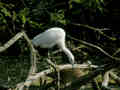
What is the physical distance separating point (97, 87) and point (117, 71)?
0.41 meters

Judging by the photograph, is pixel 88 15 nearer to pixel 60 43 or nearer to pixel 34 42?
pixel 60 43

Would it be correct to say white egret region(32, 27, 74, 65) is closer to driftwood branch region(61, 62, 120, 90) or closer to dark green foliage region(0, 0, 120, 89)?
dark green foliage region(0, 0, 120, 89)

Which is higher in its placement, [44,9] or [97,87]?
[44,9]

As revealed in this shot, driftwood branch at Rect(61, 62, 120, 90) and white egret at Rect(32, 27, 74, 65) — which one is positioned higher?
white egret at Rect(32, 27, 74, 65)

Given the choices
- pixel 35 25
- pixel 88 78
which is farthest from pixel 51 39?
pixel 88 78

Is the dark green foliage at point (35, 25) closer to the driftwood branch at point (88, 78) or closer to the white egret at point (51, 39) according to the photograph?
the white egret at point (51, 39)

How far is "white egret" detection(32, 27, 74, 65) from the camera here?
198 centimetres

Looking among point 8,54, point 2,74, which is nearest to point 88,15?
point 8,54

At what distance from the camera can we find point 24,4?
5.57 feet

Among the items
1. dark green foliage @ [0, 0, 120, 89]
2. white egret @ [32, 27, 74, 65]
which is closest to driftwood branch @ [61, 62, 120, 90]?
dark green foliage @ [0, 0, 120, 89]

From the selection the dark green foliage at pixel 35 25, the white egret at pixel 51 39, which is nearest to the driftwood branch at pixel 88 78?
the dark green foliage at pixel 35 25

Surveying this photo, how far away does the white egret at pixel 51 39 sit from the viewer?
6.50ft

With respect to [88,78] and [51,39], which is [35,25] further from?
[88,78]

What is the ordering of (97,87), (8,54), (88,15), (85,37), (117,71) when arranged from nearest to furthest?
1. (97,87)
2. (117,71)
3. (8,54)
4. (85,37)
5. (88,15)
